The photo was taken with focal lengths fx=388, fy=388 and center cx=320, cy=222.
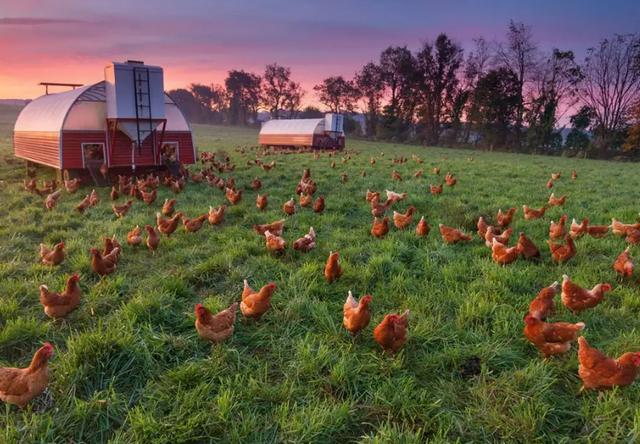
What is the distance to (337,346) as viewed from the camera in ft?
11.9

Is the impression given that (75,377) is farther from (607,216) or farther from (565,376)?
(607,216)

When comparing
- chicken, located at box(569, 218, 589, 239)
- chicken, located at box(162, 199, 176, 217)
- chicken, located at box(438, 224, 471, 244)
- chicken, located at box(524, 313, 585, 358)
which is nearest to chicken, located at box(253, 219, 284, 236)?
chicken, located at box(162, 199, 176, 217)

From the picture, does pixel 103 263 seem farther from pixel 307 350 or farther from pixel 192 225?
pixel 307 350

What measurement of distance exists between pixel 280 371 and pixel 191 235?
4.03 m

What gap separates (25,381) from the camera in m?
2.79

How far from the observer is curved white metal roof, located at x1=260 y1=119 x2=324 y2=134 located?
107ft

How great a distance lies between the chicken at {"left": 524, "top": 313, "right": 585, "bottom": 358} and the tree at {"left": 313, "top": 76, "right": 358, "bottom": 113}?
62.1 m

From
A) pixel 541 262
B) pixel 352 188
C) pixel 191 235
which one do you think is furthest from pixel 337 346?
pixel 352 188

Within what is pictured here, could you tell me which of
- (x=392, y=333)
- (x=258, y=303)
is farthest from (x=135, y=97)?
(x=392, y=333)

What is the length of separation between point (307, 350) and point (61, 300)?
2531 mm

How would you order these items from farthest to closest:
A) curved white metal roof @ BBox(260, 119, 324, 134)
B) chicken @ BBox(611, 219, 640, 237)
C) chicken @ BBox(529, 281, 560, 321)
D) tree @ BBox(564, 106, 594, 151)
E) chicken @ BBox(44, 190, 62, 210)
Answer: tree @ BBox(564, 106, 594, 151), curved white metal roof @ BBox(260, 119, 324, 134), chicken @ BBox(44, 190, 62, 210), chicken @ BBox(611, 219, 640, 237), chicken @ BBox(529, 281, 560, 321)

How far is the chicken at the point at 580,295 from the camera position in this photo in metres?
3.88

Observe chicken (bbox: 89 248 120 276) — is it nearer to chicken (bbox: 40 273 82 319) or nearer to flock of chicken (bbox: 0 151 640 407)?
flock of chicken (bbox: 0 151 640 407)

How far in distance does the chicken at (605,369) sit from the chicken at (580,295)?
43.2 inches
